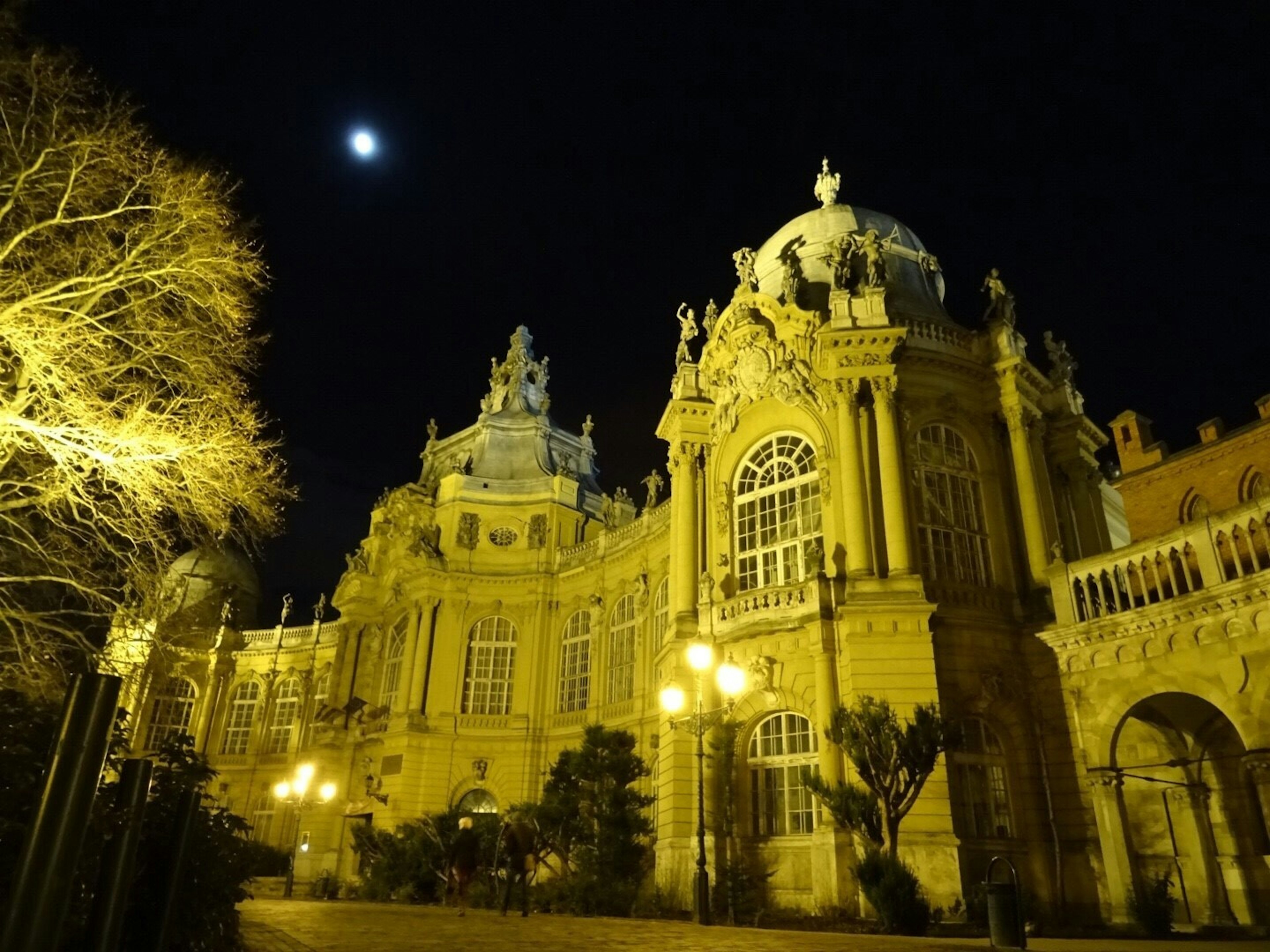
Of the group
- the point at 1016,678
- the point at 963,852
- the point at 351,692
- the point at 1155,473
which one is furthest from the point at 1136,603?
the point at 351,692

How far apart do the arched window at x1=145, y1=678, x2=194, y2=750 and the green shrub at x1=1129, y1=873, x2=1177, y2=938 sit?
1778 inches

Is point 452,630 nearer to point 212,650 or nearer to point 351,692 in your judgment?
point 351,692

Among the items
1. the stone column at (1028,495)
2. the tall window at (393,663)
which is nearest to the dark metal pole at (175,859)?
the stone column at (1028,495)

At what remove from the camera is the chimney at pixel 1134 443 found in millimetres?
25094

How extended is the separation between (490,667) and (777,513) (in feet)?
57.0

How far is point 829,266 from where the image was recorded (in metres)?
25.2

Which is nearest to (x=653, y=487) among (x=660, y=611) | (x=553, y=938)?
(x=660, y=611)

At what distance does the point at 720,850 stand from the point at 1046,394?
1536 centimetres

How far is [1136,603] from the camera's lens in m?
18.3

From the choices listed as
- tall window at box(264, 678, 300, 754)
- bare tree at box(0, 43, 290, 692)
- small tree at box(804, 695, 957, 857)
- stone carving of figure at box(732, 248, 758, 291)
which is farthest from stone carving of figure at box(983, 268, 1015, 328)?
tall window at box(264, 678, 300, 754)

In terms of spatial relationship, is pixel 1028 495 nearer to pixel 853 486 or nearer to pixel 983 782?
pixel 853 486

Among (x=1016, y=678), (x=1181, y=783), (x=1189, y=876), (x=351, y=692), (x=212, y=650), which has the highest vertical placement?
(x=212, y=650)

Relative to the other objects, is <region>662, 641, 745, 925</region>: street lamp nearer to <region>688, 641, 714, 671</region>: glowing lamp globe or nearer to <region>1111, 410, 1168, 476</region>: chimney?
<region>688, 641, 714, 671</region>: glowing lamp globe

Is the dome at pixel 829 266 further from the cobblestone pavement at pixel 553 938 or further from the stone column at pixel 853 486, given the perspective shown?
the cobblestone pavement at pixel 553 938
